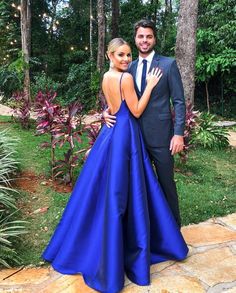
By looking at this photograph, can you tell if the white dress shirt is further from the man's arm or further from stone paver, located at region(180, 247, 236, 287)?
stone paver, located at region(180, 247, 236, 287)

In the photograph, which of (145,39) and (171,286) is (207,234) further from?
(145,39)

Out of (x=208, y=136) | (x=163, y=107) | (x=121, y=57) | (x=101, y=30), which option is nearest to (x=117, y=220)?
(x=163, y=107)

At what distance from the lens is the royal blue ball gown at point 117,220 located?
9.08 feet

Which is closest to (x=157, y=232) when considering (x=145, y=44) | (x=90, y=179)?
(x=90, y=179)

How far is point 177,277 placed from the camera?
2951 millimetres

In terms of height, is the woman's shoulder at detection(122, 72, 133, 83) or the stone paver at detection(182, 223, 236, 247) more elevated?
the woman's shoulder at detection(122, 72, 133, 83)

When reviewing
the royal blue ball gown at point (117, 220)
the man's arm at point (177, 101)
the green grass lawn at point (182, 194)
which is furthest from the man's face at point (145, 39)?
the green grass lawn at point (182, 194)

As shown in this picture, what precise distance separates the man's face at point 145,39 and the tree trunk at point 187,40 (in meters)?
5.04

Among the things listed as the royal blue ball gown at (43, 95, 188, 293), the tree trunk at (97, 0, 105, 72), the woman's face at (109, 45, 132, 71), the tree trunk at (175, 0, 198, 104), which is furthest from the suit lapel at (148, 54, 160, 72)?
the tree trunk at (97, 0, 105, 72)

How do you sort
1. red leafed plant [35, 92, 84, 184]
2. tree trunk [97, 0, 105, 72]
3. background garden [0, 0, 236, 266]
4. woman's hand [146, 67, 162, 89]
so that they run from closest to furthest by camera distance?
woman's hand [146, 67, 162, 89] → background garden [0, 0, 236, 266] → red leafed plant [35, 92, 84, 184] → tree trunk [97, 0, 105, 72]

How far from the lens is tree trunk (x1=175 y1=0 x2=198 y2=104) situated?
7462 mm

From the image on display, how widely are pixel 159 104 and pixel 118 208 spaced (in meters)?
0.89

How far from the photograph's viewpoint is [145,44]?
2889 mm

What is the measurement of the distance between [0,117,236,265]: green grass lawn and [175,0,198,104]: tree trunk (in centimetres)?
164
